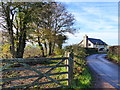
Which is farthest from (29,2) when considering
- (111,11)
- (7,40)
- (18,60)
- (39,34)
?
(18,60)

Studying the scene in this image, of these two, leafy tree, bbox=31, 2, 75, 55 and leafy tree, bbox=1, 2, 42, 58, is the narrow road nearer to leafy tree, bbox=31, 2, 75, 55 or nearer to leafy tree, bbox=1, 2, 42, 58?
leafy tree, bbox=1, 2, 42, 58

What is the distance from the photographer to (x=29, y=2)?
938 centimetres

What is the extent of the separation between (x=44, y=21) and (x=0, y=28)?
21.6 feet

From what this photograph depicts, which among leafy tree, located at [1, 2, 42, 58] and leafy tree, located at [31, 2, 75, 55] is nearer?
leafy tree, located at [1, 2, 42, 58]

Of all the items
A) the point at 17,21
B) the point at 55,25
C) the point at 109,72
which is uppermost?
the point at 55,25

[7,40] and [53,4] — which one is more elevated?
[53,4]

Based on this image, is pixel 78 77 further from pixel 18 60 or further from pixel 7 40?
pixel 7 40

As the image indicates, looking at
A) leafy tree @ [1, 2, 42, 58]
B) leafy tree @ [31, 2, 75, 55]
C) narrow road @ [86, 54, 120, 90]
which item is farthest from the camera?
leafy tree @ [31, 2, 75, 55]

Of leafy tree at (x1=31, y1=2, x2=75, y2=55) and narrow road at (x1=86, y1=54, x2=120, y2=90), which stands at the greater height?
leafy tree at (x1=31, y1=2, x2=75, y2=55)

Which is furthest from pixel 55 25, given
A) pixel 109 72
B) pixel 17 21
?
pixel 109 72

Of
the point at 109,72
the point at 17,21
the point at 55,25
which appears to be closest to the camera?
the point at 109,72

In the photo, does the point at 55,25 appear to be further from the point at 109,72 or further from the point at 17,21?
the point at 109,72

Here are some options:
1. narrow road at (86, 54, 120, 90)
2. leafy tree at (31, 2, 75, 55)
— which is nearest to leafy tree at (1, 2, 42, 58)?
leafy tree at (31, 2, 75, 55)

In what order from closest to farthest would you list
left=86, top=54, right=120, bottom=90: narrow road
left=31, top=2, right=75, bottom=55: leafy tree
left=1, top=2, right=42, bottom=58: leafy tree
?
left=86, top=54, right=120, bottom=90: narrow road → left=1, top=2, right=42, bottom=58: leafy tree → left=31, top=2, right=75, bottom=55: leafy tree
